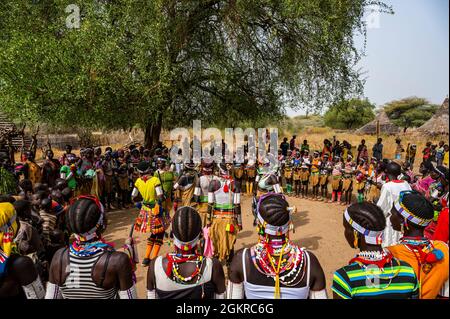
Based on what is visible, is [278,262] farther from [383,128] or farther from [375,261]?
[383,128]

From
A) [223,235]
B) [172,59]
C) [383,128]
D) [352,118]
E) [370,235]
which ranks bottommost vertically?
[223,235]

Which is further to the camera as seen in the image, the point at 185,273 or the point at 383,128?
the point at 383,128

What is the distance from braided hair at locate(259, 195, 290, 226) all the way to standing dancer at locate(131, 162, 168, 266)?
3.66 metres

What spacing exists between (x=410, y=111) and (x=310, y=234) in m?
49.6

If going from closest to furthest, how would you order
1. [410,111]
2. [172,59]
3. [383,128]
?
[172,59] → [383,128] → [410,111]

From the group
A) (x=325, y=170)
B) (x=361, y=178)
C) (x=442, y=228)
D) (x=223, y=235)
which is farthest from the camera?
(x=325, y=170)

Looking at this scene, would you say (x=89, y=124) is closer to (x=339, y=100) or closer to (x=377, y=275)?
(x=339, y=100)

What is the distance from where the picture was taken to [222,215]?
576cm

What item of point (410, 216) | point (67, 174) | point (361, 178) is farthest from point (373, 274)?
point (361, 178)

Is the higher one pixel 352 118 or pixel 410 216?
pixel 352 118

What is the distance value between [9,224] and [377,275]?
3.23 meters

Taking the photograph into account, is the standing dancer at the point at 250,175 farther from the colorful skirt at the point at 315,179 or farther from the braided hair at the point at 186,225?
the braided hair at the point at 186,225

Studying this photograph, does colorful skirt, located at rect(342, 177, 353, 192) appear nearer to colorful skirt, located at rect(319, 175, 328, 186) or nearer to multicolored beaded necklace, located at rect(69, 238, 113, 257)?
colorful skirt, located at rect(319, 175, 328, 186)
